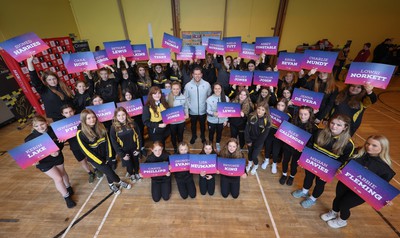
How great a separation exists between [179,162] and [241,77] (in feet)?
7.23

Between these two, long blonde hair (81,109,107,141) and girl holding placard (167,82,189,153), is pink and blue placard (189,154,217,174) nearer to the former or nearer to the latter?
girl holding placard (167,82,189,153)

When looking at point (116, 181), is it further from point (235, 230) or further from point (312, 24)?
point (312, 24)

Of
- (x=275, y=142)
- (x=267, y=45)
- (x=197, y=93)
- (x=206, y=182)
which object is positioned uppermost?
(x=267, y=45)

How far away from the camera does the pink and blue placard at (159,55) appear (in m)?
4.00

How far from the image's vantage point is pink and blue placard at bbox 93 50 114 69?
3.79 m

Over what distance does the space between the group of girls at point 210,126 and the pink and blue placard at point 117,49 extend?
28 centimetres

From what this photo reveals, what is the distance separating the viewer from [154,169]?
2.81 m

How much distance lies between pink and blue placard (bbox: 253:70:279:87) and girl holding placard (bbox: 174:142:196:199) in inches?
Result: 83.0

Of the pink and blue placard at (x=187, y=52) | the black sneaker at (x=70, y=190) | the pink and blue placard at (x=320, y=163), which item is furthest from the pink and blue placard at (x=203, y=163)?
the pink and blue placard at (x=187, y=52)

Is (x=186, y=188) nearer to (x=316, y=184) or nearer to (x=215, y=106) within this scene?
(x=215, y=106)

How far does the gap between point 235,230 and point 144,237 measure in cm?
136

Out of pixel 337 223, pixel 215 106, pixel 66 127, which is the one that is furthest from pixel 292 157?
pixel 66 127

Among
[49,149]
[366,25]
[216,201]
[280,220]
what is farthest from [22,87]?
[366,25]

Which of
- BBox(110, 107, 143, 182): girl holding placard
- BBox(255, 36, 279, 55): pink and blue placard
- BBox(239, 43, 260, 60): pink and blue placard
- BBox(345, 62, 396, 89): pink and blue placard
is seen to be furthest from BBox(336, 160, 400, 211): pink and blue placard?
BBox(110, 107, 143, 182): girl holding placard
